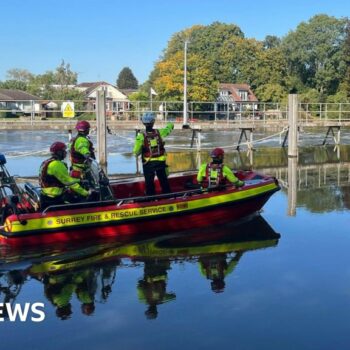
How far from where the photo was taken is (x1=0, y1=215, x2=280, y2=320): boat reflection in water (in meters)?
6.95

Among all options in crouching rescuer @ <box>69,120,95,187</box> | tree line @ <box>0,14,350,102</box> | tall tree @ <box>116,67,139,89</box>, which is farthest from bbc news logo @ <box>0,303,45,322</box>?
tall tree @ <box>116,67,139,89</box>

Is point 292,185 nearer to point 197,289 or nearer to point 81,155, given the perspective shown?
point 81,155

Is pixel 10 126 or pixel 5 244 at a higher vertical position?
pixel 10 126

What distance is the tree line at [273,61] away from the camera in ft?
257

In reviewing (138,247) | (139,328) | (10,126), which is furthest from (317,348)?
(10,126)

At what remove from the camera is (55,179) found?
29.2 ft

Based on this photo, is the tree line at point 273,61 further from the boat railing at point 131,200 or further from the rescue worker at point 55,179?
the rescue worker at point 55,179

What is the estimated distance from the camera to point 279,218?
11.2 m

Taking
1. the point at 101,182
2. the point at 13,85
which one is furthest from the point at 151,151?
the point at 13,85

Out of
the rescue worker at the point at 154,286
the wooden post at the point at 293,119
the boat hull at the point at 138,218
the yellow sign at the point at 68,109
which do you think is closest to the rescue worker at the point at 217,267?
the rescue worker at the point at 154,286

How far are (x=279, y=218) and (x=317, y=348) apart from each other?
580 cm

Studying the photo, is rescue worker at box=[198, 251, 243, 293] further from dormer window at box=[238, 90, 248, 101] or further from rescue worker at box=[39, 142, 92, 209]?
dormer window at box=[238, 90, 248, 101]

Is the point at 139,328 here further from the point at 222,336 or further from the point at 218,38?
the point at 218,38

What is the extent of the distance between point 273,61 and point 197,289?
247 feet
